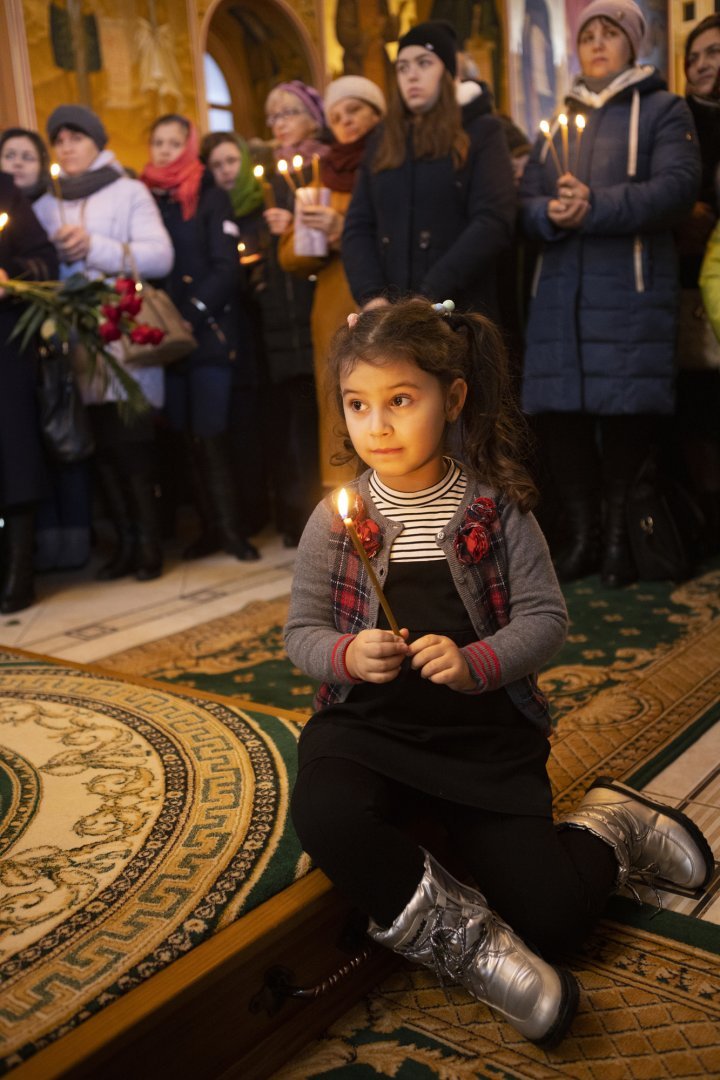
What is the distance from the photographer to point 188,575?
479 centimetres

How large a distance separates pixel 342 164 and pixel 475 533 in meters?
2.97

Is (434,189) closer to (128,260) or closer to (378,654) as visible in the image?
(128,260)

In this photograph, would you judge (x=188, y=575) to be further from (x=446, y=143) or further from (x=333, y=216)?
(x=446, y=143)

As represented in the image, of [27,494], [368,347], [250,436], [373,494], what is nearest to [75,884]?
[373,494]

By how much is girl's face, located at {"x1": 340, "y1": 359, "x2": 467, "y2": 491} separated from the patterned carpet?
0.85 metres

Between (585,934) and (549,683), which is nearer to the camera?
(585,934)

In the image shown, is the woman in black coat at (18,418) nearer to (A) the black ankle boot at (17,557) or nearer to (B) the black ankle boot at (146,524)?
(A) the black ankle boot at (17,557)

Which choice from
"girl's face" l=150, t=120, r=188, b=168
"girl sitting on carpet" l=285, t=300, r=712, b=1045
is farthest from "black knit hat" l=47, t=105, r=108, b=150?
"girl sitting on carpet" l=285, t=300, r=712, b=1045

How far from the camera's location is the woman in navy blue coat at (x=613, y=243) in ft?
12.3

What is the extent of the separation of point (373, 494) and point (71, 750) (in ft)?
3.18

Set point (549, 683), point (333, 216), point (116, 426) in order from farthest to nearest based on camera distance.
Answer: point (116, 426) → point (333, 216) → point (549, 683)

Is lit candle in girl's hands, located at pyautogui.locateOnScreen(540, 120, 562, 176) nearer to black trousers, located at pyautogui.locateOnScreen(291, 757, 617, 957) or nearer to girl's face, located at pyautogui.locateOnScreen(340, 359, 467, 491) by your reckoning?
girl's face, located at pyautogui.locateOnScreen(340, 359, 467, 491)

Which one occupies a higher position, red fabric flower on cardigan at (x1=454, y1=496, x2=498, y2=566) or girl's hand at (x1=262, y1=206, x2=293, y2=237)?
girl's hand at (x1=262, y1=206, x2=293, y2=237)

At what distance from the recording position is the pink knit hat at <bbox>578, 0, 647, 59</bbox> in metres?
3.77
